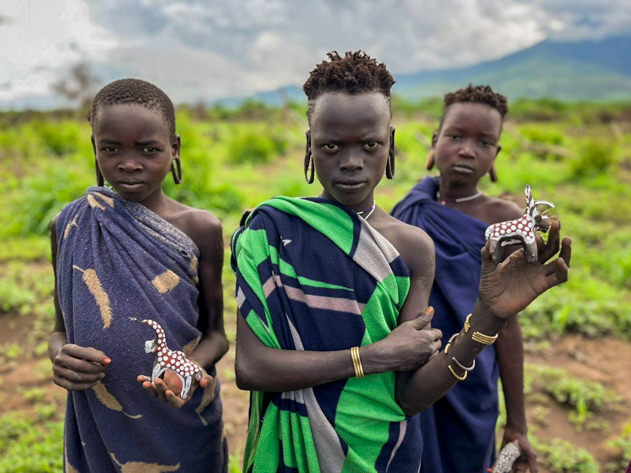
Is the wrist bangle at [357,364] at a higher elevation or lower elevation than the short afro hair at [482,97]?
lower

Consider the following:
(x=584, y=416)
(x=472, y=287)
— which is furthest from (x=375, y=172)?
(x=584, y=416)

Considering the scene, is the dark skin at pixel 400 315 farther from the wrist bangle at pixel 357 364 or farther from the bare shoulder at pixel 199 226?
the bare shoulder at pixel 199 226

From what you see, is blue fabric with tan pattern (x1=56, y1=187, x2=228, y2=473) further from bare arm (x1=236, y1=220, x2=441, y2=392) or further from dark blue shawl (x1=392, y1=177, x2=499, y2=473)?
dark blue shawl (x1=392, y1=177, x2=499, y2=473)

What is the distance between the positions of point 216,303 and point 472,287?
94 cm

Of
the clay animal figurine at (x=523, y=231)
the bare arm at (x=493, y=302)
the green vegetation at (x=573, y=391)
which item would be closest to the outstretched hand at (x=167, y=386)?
the bare arm at (x=493, y=302)

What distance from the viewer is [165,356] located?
136cm

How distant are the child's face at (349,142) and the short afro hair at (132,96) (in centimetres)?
57

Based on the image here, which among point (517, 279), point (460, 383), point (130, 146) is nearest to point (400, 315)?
point (517, 279)

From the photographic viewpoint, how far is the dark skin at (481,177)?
191 cm

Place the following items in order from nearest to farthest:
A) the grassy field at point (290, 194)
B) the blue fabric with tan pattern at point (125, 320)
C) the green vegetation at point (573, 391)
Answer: the blue fabric with tan pattern at point (125, 320) < the grassy field at point (290, 194) < the green vegetation at point (573, 391)

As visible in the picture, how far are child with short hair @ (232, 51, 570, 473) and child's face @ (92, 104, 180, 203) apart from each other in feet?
1.49

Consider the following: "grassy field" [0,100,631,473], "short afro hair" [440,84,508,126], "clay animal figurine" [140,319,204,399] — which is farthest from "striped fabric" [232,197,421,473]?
"grassy field" [0,100,631,473]

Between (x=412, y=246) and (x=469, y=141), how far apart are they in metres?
0.74

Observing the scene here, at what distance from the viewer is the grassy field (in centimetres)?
299
